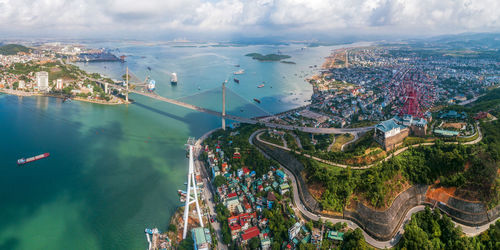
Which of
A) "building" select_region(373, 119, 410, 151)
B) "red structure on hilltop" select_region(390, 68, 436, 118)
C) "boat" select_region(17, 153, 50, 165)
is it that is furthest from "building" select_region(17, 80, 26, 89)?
"red structure on hilltop" select_region(390, 68, 436, 118)

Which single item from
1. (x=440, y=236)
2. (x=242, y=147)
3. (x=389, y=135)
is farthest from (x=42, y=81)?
(x=440, y=236)

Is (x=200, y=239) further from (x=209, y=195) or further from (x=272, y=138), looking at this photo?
(x=272, y=138)

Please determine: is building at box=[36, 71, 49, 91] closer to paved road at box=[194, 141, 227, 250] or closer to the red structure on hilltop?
paved road at box=[194, 141, 227, 250]

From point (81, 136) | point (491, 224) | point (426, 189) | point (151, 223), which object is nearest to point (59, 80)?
point (81, 136)

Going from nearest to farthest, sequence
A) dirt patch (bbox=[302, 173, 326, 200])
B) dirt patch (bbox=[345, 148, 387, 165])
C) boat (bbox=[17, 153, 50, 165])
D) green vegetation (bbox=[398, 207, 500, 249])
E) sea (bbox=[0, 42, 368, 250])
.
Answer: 1. green vegetation (bbox=[398, 207, 500, 249])
2. sea (bbox=[0, 42, 368, 250])
3. dirt patch (bbox=[302, 173, 326, 200])
4. dirt patch (bbox=[345, 148, 387, 165])
5. boat (bbox=[17, 153, 50, 165])

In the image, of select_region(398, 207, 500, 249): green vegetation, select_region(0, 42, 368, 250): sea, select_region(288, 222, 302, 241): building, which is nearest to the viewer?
select_region(398, 207, 500, 249): green vegetation

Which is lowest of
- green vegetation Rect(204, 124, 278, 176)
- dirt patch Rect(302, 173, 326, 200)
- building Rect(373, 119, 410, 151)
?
dirt patch Rect(302, 173, 326, 200)

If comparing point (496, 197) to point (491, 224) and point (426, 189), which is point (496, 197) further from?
point (426, 189)
